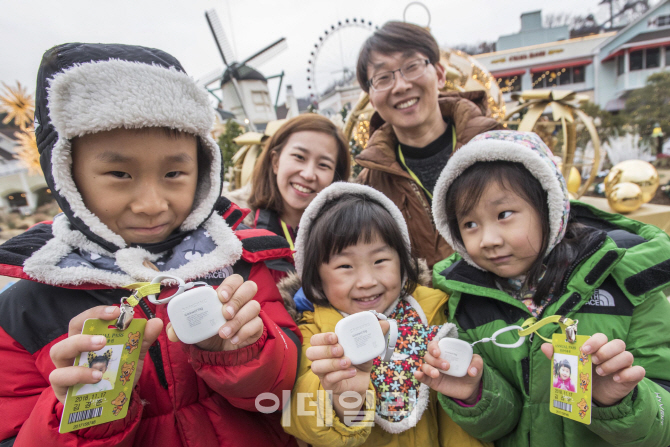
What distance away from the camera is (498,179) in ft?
4.43

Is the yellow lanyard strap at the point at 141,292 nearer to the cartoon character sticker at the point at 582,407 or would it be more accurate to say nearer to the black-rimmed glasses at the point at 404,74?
the cartoon character sticker at the point at 582,407

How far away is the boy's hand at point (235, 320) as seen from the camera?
857 mm

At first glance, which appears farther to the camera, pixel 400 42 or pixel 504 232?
pixel 400 42

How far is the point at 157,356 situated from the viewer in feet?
3.43

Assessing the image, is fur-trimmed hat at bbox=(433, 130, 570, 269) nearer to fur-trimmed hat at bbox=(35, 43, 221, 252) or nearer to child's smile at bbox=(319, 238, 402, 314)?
child's smile at bbox=(319, 238, 402, 314)

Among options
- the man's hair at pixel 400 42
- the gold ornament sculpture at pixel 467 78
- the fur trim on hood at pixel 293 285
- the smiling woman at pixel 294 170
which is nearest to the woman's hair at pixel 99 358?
the fur trim on hood at pixel 293 285

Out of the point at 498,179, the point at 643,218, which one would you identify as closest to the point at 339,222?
the point at 498,179

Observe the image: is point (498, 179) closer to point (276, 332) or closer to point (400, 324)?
point (400, 324)

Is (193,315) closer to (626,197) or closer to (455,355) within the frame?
(455,355)

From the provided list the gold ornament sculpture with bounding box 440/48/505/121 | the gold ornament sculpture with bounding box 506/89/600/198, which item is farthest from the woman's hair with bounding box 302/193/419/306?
Answer: the gold ornament sculpture with bounding box 506/89/600/198

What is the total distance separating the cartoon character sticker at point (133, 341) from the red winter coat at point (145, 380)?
13 cm

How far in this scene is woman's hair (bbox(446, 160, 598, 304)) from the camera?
130 cm

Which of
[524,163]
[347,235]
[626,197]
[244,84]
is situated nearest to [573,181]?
[626,197]

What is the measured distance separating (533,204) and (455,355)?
2.30 ft
